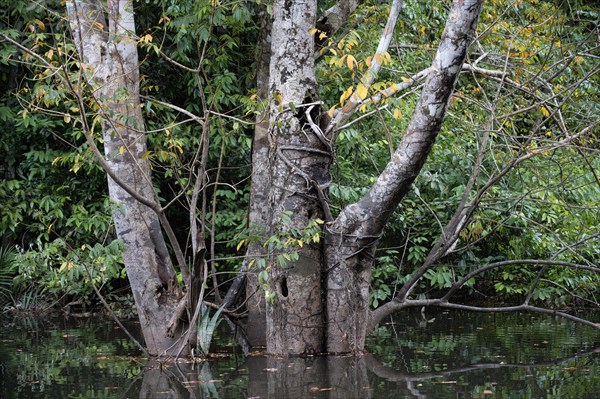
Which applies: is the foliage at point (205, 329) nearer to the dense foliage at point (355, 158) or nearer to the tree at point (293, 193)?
the tree at point (293, 193)

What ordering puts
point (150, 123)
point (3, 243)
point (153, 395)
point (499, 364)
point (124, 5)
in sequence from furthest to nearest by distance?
point (3, 243) < point (150, 123) < point (124, 5) < point (499, 364) < point (153, 395)

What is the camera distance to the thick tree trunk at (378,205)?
19.6ft

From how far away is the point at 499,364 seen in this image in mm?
6375

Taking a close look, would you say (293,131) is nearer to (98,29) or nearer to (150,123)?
(98,29)

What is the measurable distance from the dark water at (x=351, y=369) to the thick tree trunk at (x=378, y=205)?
35 cm

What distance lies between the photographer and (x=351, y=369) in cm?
618

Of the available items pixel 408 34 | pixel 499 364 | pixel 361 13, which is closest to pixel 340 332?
pixel 499 364

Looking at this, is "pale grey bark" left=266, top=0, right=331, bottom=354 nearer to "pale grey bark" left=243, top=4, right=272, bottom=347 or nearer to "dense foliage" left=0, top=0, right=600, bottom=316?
"pale grey bark" left=243, top=4, right=272, bottom=347

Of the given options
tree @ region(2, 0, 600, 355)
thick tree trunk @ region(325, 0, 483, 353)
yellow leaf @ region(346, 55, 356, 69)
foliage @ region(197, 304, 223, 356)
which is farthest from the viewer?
foliage @ region(197, 304, 223, 356)

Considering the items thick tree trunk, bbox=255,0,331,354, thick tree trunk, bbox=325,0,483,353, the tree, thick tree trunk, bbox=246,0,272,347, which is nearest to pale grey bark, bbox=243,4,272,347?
thick tree trunk, bbox=246,0,272,347

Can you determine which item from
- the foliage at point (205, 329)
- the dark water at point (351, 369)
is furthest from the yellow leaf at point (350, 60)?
the foliage at point (205, 329)

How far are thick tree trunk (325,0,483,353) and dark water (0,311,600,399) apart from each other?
353 millimetres

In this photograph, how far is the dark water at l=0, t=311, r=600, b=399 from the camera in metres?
5.42

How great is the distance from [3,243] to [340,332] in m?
6.51
